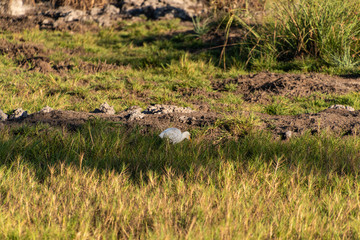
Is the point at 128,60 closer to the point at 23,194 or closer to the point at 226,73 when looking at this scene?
the point at 226,73

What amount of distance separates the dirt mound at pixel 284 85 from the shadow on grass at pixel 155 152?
2.33 metres

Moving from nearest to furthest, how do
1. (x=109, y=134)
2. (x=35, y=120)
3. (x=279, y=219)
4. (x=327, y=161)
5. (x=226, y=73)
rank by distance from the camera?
(x=279, y=219), (x=327, y=161), (x=109, y=134), (x=35, y=120), (x=226, y=73)

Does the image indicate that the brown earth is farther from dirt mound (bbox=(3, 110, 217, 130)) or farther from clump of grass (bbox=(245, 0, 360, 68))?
clump of grass (bbox=(245, 0, 360, 68))

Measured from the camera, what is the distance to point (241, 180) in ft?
8.93

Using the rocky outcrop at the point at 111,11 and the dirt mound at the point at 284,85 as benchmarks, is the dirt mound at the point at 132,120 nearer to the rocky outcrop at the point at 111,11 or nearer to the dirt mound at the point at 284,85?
the dirt mound at the point at 284,85

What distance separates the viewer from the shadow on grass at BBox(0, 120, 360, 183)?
3.07 m

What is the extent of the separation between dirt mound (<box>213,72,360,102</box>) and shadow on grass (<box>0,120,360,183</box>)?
233 centimetres

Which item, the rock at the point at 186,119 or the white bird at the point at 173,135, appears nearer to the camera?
the white bird at the point at 173,135

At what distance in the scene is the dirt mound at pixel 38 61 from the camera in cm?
728

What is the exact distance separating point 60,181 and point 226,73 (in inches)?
203

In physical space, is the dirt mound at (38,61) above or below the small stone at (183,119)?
below

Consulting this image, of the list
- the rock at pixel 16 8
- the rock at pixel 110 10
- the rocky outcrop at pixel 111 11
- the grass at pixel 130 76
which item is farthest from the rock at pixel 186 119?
the rock at pixel 16 8

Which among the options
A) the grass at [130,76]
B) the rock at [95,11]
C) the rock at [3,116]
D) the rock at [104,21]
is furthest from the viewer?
the rock at [95,11]

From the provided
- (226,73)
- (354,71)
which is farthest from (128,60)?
(354,71)
